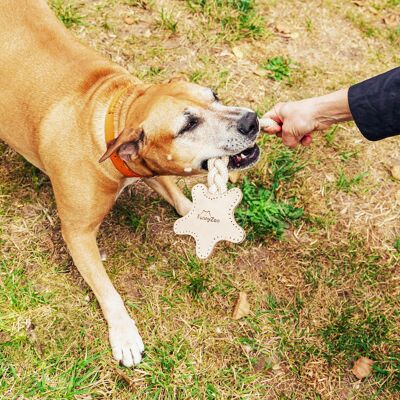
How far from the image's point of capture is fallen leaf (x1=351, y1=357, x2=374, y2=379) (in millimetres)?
3748

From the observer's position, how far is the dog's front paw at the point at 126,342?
3641mm

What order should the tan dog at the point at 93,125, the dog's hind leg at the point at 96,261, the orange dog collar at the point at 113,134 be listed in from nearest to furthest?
the tan dog at the point at 93,125 → the orange dog collar at the point at 113,134 → the dog's hind leg at the point at 96,261

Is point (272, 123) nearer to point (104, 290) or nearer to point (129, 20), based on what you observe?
point (104, 290)

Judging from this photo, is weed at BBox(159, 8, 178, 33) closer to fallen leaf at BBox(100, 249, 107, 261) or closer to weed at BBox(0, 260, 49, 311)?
fallen leaf at BBox(100, 249, 107, 261)

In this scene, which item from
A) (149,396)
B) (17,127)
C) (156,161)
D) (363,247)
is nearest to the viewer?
(156,161)

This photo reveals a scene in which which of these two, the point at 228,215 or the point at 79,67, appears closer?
the point at 228,215

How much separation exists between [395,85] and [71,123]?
2118mm

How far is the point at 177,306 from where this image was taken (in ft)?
13.0

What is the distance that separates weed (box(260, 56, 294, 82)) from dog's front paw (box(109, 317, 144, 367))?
9.49 ft

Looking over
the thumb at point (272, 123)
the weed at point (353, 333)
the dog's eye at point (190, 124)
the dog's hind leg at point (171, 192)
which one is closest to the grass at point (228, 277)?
the weed at point (353, 333)

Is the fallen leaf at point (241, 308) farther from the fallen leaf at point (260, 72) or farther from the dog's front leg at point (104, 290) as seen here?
the fallen leaf at point (260, 72)

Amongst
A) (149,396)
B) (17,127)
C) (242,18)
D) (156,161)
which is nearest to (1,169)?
(17,127)

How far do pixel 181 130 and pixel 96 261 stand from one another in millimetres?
1205

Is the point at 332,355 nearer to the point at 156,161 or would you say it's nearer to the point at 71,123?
the point at 156,161
